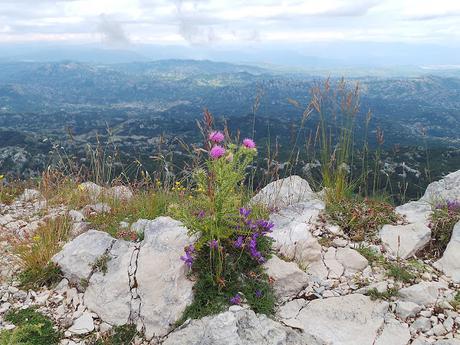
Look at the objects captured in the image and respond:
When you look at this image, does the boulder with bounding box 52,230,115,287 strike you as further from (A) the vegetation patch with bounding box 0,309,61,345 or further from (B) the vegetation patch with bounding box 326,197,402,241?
(B) the vegetation patch with bounding box 326,197,402,241

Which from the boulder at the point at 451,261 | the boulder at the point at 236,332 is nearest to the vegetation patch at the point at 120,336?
the boulder at the point at 236,332

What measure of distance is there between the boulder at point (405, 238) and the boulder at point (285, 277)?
153 centimetres

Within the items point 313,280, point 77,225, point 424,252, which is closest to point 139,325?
point 313,280

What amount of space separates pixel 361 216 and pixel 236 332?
3.34 metres

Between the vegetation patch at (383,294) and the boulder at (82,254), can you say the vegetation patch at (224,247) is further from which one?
the boulder at (82,254)

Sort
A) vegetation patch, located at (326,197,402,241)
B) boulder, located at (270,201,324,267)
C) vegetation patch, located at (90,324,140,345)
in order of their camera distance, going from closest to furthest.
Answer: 1. vegetation patch, located at (90,324,140,345)
2. boulder, located at (270,201,324,267)
3. vegetation patch, located at (326,197,402,241)

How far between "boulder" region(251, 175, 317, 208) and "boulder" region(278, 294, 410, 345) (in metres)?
2.65

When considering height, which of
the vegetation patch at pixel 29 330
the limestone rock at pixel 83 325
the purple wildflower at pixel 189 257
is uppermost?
the purple wildflower at pixel 189 257

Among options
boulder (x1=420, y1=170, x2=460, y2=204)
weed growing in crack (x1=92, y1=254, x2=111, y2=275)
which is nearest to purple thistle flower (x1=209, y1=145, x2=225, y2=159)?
weed growing in crack (x1=92, y1=254, x2=111, y2=275)

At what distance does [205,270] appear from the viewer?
15.1 ft

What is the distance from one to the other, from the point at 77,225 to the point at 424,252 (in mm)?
5629

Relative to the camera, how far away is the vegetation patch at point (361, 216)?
6074 mm

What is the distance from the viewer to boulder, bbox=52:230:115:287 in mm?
5102

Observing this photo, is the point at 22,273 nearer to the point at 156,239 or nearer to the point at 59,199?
the point at 156,239
